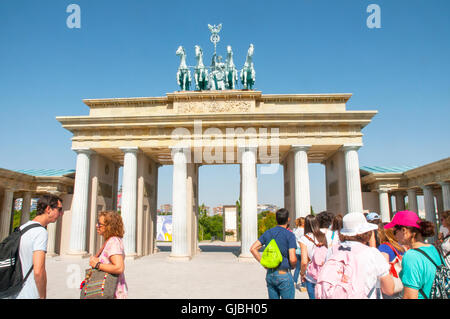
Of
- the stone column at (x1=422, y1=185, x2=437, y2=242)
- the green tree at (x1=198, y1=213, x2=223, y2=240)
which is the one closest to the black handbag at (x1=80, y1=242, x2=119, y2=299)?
the stone column at (x1=422, y1=185, x2=437, y2=242)

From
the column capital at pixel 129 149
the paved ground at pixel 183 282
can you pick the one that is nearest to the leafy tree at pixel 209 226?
the column capital at pixel 129 149

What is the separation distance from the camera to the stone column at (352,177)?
2164 centimetres

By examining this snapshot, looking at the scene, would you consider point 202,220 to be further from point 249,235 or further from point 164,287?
point 164,287

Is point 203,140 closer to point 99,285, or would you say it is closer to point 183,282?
point 183,282

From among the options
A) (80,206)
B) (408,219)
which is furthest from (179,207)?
(408,219)

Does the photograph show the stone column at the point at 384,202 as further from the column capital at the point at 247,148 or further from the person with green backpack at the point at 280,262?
the person with green backpack at the point at 280,262

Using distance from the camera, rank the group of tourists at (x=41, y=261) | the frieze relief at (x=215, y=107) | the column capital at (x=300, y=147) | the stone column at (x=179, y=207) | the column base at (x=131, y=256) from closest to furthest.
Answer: the group of tourists at (x=41, y=261) < the column base at (x=131, y=256) < the stone column at (x=179, y=207) < the column capital at (x=300, y=147) < the frieze relief at (x=215, y=107)

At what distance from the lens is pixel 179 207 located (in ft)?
70.7

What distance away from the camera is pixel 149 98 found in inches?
922

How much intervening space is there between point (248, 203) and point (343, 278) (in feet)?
59.6

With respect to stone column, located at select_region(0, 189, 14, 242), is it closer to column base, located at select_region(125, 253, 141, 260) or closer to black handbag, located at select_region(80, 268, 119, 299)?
column base, located at select_region(125, 253, 141, 260)

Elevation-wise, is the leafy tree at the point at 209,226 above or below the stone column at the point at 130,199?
below

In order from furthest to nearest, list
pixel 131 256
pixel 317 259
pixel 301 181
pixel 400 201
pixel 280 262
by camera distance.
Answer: pixel 400 201, pixel 301 181, pixel 131 256, pixel 317 259, pixel 280 262

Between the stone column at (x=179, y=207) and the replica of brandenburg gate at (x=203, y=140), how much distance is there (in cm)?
7
